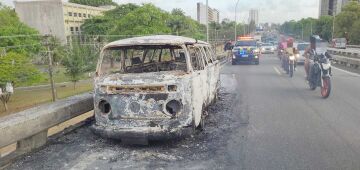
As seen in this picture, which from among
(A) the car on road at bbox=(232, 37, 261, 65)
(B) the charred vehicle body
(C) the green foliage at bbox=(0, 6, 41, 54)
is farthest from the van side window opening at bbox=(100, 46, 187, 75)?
(C) the green foliage at bbox=(0, 6, 41, 54)

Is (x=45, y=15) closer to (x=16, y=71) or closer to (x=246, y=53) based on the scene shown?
(x=16, y=71)

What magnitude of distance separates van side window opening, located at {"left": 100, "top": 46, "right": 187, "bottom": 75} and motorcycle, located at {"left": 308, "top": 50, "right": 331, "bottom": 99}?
4850 millimetres

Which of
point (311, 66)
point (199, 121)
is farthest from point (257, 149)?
point (311, 66)

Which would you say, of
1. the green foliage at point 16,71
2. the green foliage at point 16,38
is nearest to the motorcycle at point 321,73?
the green foliage at point 16,71

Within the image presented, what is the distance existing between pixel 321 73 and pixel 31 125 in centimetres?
861

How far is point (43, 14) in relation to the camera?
63938 mm

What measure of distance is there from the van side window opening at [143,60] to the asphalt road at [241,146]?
139cm

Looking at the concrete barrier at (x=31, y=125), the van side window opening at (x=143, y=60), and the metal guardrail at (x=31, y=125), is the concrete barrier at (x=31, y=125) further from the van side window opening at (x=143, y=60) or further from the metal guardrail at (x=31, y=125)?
the van side window opening at (x=143, y=60)

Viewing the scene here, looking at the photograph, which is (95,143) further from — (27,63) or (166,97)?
(27,63)

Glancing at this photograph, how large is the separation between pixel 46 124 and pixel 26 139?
39cm

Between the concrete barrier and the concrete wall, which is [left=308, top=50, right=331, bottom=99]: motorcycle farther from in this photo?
the concrete wall

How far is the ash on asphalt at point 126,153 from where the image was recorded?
4.59 m

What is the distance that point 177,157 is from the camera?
16.1 feet

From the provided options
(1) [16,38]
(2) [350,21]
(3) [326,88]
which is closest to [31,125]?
(3) [326,88]
